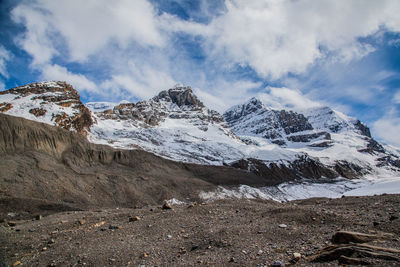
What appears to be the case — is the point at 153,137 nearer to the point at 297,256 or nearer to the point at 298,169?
the point at 298,169

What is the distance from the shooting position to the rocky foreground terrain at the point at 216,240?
6.82 metres

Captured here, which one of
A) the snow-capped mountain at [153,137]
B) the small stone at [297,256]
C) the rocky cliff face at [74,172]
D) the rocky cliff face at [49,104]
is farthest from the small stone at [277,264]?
the rocky cliff face at [49,104]

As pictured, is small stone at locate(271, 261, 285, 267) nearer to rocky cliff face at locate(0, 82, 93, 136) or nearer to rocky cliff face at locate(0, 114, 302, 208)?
rocky cliff face at locate(0, 114, 302, 208)

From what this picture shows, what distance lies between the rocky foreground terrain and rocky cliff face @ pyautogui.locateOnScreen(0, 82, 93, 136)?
78.5 metres

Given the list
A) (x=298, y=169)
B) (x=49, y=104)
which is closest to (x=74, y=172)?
(x=49, y=104)

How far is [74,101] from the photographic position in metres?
94.4

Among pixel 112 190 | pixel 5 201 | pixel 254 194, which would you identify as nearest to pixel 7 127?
pixel 112 190

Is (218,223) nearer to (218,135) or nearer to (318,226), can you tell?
(318,226)

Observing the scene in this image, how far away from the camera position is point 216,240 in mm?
9195

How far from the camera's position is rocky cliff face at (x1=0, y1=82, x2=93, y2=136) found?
252 ft

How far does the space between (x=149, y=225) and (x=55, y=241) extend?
4.51m

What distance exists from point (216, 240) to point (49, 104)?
94.8 metres

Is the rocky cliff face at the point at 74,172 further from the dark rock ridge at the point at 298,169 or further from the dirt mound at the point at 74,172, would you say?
the dark rock ridge at the point at 298,169

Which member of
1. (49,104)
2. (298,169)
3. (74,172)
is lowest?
(74,172)
